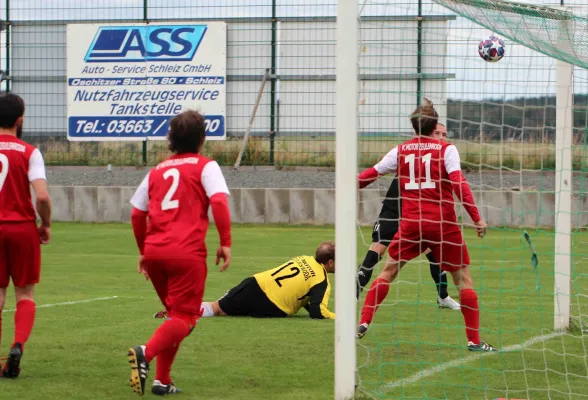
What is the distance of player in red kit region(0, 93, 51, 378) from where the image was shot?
6.54 meters

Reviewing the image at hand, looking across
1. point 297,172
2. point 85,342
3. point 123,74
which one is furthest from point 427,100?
point 123,74

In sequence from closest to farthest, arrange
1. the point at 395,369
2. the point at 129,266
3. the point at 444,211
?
the point at 395,369, the point at 444,211, the point at 129,266

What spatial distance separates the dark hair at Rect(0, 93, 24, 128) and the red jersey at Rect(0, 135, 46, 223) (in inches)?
3.7

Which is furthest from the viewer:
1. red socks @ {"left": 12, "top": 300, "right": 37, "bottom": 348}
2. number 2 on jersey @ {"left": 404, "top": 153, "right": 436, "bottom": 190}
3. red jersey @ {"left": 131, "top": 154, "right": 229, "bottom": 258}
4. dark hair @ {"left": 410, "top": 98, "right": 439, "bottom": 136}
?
number 2 on jersey @ {"left": 404, "top": 153, "right": 436, "bottom": 190}

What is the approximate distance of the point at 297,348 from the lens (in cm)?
765

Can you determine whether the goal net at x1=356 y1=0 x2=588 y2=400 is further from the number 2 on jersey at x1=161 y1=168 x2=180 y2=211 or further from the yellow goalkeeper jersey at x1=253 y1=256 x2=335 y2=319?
the number 2 on jersey at x1=161 y1=168 x2=180 y2=211

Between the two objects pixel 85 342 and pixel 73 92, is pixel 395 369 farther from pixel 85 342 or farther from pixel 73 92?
pixel 73 92

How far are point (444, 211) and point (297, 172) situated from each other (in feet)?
43.8

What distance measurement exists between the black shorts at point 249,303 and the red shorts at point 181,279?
122 inches

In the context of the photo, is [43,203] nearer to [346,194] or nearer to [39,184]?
[39,184]

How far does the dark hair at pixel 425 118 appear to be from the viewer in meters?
7.18

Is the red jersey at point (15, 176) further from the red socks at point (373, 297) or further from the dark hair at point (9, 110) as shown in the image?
the red socks at point (373, 297)

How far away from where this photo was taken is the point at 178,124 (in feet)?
19.8

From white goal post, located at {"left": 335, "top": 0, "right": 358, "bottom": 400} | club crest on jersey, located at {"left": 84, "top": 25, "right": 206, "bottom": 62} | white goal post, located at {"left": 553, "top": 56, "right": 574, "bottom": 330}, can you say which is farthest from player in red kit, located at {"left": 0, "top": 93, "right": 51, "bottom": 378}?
club crest on jersey, located at {"left": 84, "top": 25, "right": 206, "bottom": 62}
